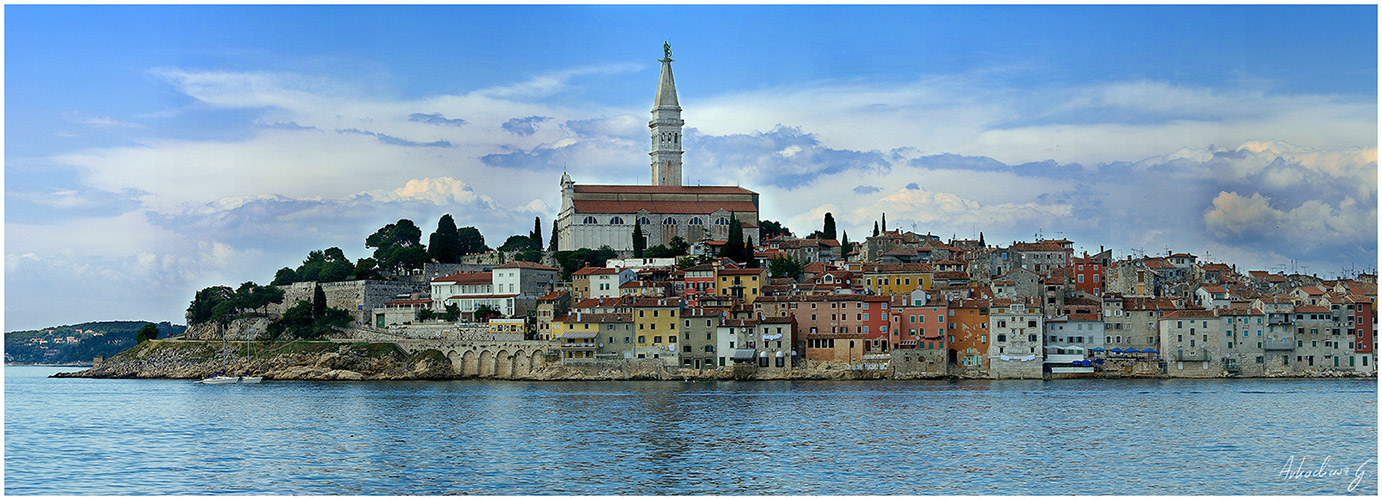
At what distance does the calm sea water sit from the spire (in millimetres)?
38950

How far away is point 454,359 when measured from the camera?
2172 inches

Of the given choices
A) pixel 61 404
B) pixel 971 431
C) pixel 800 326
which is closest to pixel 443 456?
pixel 971 431

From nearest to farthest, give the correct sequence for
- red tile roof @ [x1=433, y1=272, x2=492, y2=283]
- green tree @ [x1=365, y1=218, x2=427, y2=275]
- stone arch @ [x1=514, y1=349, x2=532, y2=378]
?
stone arch @ [x1=514, y1=349, x2=532, y2=378] → red tile roof @ [x1=433, y1=272, x2=492, y2=283] → green tree @ [x1=365, y1=218, x2=427, y2=275]

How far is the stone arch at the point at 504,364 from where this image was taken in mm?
53750

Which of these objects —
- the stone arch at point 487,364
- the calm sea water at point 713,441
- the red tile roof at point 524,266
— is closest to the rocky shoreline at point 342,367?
the stone arch at point 487,364

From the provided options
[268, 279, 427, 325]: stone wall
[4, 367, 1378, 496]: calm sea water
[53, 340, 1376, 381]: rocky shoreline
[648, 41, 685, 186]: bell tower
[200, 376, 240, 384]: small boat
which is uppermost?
[648, 41, 685, 186]: bell tower

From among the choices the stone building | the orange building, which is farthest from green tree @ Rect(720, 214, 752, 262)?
the stone building

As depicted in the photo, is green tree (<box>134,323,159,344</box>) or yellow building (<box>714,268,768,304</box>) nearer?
yellow building (<box>714,268,768,304</box>)

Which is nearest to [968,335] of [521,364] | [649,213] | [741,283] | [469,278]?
[741,283]

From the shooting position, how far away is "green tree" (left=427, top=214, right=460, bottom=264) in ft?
219

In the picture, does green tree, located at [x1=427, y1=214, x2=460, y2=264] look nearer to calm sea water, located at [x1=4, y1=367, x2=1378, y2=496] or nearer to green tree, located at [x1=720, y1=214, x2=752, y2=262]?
green tree, located at [x1=720, y1=214, x2=752, y2=262]

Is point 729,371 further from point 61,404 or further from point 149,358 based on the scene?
point 149,358

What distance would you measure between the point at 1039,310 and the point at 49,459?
3226 cm

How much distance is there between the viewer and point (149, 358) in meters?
61.8
